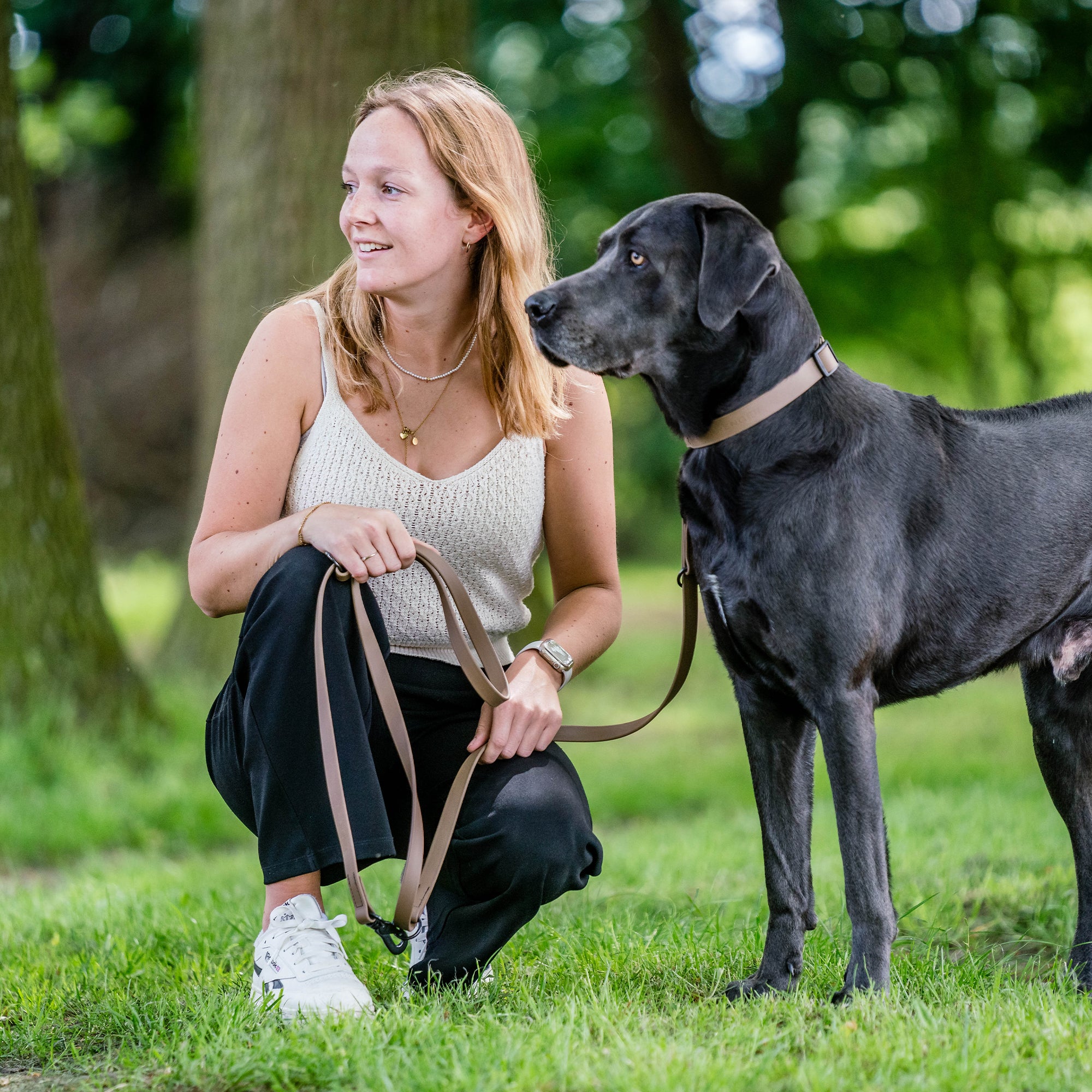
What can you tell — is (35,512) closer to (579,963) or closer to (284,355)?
(284,355)

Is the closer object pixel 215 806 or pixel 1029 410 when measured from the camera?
pixel 1029 410

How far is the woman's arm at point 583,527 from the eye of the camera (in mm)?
2902

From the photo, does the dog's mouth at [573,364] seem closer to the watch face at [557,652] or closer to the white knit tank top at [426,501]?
the white knit tank top at [426,501]

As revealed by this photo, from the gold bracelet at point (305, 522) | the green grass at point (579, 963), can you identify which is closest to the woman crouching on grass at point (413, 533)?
the gold bracelet at point (305, 522)

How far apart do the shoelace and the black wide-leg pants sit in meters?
0.11

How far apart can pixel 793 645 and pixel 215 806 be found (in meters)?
3.41

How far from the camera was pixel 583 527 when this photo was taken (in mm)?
2969

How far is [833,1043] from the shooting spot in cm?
212

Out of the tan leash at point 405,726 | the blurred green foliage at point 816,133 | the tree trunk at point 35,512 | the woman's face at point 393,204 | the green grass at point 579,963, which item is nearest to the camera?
the green grass at point 579,963

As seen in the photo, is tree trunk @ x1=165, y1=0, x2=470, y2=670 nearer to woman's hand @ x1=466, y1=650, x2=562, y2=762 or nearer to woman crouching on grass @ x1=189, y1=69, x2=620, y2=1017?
woman crouching on grass @ x1=189, y1=69, x2=620, y2=1017

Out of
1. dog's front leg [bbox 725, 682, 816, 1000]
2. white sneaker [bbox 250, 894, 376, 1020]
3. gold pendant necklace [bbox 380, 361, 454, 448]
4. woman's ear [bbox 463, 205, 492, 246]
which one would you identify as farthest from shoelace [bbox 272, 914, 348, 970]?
woman's ear [bbox 463, 205, 492, 246]

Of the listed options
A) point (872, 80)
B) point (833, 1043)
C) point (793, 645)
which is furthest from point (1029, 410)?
point (872, 80)

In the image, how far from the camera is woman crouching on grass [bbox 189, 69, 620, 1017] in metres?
2.44

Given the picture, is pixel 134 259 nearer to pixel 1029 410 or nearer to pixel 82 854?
pixel 82 854
